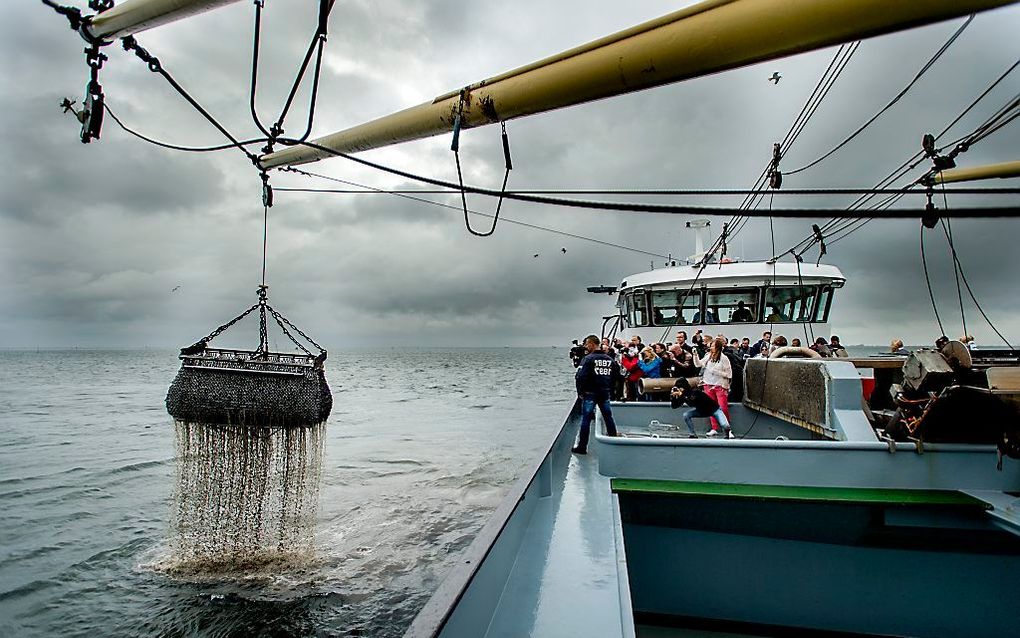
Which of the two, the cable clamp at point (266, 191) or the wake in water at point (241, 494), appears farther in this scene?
the cable clamp at point (266, 191)

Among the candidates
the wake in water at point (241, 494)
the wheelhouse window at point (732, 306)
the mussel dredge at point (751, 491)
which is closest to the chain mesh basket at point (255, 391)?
the wake in water at point (241, 494)

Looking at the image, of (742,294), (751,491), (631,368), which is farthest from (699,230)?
(751,491)

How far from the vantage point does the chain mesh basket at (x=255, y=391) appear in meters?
5.93

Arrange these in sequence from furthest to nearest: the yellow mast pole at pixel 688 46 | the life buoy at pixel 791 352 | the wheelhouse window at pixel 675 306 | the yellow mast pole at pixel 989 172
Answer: the wheelhouse window at pixel 675 306 < the yellow mast pole at pixel 989 172 < the life buoy at pixel 791 352 < the yellow mast pole at pixel 688 46

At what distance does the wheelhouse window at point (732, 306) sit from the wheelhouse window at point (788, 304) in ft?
1.20

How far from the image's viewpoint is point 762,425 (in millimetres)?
8016

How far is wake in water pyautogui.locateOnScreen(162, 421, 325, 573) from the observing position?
20.6 feet

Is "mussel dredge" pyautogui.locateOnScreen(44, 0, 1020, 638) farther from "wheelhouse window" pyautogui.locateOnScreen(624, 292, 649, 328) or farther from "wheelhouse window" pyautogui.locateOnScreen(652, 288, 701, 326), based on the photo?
"wheelhouse window" pyautogui.locateOnScreen(624, 292, 649, 328)

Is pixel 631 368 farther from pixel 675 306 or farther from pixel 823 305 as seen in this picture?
pixel 823 305

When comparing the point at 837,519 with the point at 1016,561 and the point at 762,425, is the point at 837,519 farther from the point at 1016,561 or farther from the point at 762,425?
the point at 762,425

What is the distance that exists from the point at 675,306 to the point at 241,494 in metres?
11.2

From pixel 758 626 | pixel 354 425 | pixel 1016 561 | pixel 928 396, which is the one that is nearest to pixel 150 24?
pixel 758 626

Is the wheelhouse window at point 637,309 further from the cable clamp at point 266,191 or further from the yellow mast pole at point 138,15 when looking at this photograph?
the yellow mast pole at point 138,15

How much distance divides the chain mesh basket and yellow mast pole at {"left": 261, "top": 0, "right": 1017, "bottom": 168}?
333 cm
